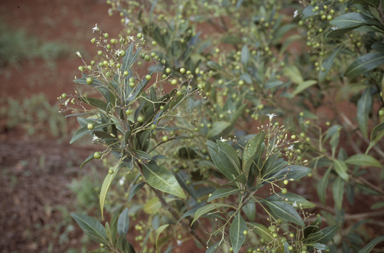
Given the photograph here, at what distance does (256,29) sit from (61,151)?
2.87m

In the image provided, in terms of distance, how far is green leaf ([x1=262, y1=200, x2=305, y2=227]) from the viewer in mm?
1257

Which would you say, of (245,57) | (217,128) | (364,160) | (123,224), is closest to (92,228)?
(123,224)

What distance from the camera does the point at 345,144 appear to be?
11.8 ft

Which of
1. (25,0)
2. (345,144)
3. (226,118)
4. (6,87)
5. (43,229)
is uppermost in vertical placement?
(25,0)

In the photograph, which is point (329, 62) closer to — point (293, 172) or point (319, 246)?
point (293, 172)

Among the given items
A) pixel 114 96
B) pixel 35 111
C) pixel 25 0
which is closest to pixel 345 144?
pixel 114 96

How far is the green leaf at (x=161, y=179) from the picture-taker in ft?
4.15

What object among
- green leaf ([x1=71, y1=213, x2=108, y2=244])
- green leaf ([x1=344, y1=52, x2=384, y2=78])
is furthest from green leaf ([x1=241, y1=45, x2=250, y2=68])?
green leaf ([x1=71, y1=213, x2=108, y2=244])

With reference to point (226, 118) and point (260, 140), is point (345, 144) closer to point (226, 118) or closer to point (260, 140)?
point (226, 118)

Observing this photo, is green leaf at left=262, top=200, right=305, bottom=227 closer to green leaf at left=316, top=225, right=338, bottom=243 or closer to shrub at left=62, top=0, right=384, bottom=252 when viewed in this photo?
shrub at left=62, top=0, right=384, bottom=252

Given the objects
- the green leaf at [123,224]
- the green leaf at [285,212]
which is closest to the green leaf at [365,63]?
the green leaf at [285,212]

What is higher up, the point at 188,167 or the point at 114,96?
the point at 114,96

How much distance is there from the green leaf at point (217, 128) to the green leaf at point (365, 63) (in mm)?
635

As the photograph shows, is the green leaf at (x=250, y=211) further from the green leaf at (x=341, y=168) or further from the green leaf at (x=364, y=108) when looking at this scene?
the green leaf at (x=364, y=108)
